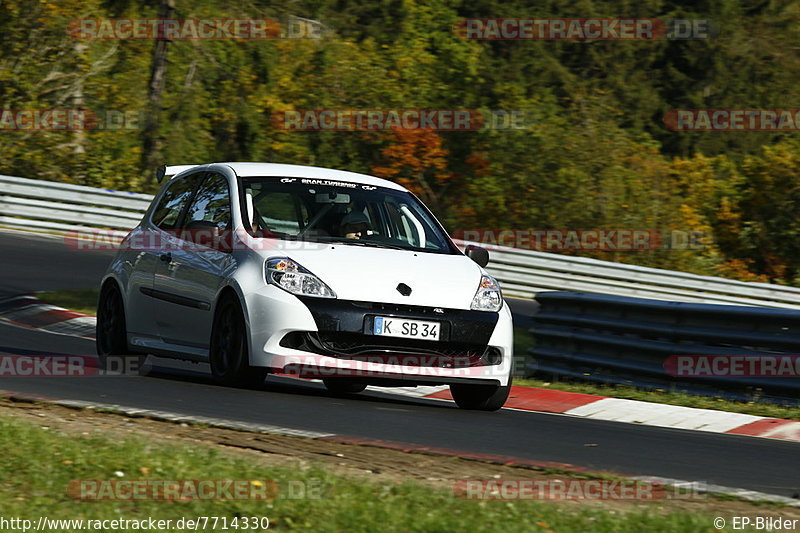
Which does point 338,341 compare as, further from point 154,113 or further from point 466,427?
point 154,113

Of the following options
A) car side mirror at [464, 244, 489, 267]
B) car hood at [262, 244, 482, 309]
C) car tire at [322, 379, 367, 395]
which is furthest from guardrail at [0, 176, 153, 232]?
car hood at [262, 244, 482, 309]

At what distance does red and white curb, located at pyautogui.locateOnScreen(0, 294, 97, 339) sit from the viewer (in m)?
12.8

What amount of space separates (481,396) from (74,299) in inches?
286

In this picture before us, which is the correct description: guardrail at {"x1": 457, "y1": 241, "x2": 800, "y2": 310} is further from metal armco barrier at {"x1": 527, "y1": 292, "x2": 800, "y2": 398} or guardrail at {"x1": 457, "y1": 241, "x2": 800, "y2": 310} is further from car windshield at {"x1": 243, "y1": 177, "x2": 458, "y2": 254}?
car windshield at {"x1": 243, "y1": 177, "x2": 458, "y2": 254}

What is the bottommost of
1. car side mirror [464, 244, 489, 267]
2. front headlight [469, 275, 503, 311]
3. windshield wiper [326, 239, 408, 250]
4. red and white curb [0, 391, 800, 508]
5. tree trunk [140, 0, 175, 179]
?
red and white curb [0, 391, 800, 508]

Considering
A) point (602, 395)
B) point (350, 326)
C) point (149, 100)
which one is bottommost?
point (602, 395)

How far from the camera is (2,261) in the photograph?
17531 millimetres

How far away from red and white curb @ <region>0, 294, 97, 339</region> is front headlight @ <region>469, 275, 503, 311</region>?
5.46 metres

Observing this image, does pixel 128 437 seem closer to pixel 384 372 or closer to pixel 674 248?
pixel 384 372

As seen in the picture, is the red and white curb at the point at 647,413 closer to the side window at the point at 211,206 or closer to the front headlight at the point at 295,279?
the front headlight at the point at 295,279

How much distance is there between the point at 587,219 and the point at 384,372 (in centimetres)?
2613

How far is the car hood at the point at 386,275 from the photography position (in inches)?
312

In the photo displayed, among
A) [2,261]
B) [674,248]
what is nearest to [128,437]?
[2,261]

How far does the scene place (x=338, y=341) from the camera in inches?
311
